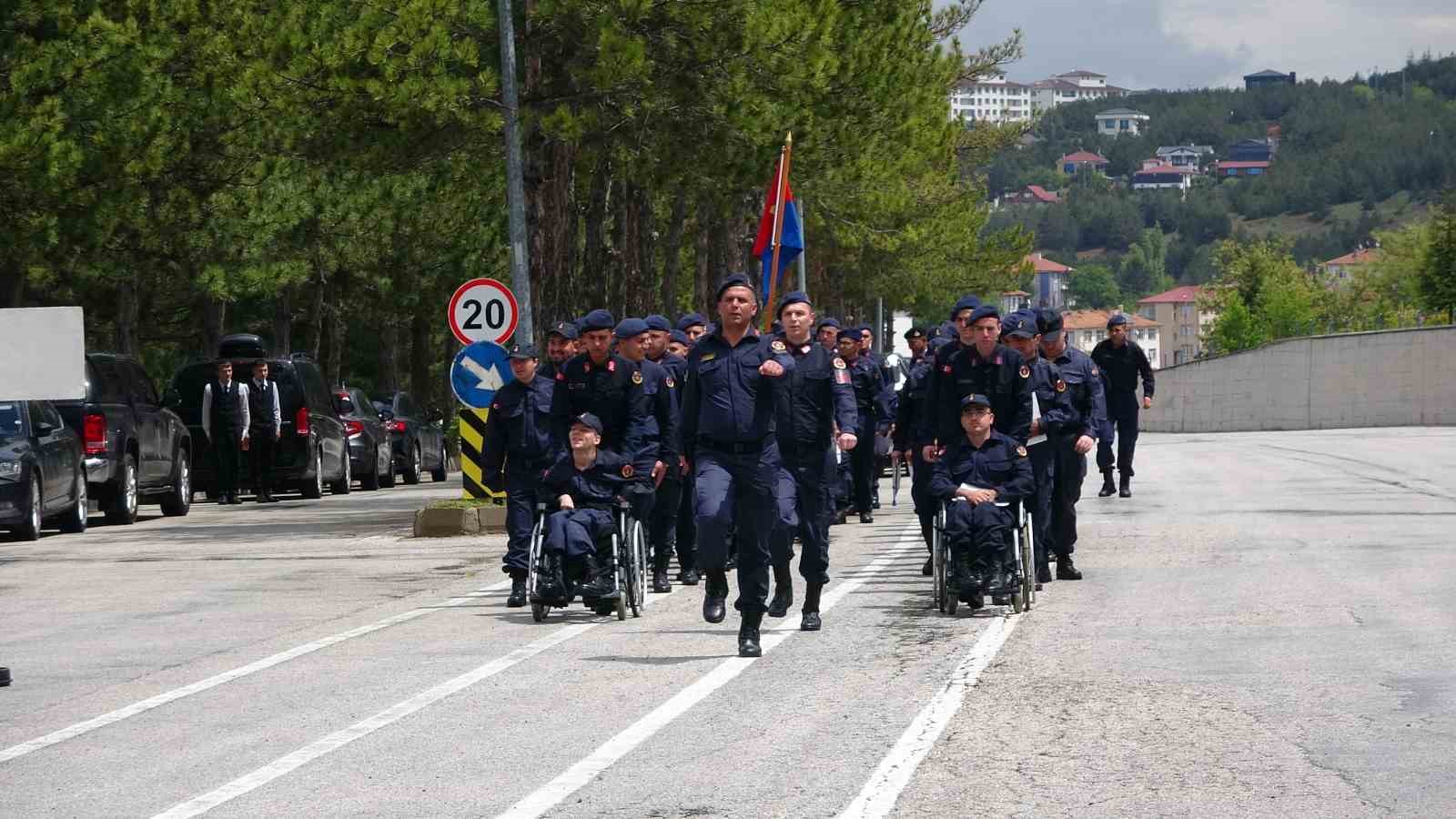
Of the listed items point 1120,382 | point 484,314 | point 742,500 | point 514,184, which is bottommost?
point 742,500

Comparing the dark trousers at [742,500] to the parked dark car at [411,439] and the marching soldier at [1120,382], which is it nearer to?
the marching soldier at [1120,382]

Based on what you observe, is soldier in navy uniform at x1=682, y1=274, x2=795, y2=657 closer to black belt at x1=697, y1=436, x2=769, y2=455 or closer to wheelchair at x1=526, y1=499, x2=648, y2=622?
black belt at x1=697, y1=436, x2=769, y2=455

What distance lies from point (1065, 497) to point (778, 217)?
1037cm

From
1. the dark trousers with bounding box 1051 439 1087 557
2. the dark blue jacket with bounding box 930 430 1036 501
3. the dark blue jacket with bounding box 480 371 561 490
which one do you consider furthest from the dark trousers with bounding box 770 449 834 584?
the dark trousers with bounding box 1051 439 1087 557

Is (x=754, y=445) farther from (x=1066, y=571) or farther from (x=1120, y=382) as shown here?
(x=1120, y=382)

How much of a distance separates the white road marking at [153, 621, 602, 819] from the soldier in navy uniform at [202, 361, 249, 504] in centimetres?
1844

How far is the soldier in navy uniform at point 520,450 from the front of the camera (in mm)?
14602

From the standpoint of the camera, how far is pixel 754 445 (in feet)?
38.7

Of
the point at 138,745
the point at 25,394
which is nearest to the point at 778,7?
the point at 25,394

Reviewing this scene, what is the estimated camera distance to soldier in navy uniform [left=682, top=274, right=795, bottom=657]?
1163cm

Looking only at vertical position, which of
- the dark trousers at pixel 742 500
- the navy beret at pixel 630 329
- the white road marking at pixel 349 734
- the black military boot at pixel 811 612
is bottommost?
the white road marking at pixel 349 734

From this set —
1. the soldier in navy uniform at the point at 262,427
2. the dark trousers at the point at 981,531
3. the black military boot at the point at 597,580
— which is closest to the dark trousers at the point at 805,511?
the dark trousers at the point at 981,531

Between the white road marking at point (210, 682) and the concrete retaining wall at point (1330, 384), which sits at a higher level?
the concrete retaining wall at point (1330, 384)

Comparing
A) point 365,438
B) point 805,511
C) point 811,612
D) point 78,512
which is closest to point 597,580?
point 811,612
